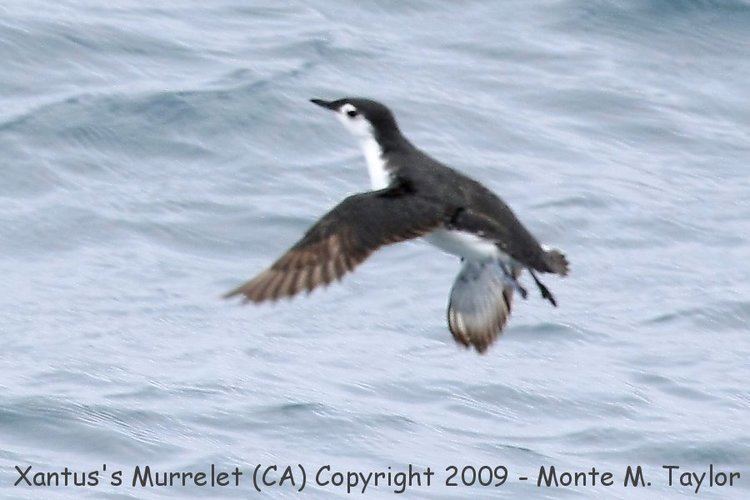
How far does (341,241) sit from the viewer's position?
7160mm

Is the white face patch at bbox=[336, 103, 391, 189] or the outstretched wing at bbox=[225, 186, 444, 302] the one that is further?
the white face patch at bbox=[336, 103, 391, 189]

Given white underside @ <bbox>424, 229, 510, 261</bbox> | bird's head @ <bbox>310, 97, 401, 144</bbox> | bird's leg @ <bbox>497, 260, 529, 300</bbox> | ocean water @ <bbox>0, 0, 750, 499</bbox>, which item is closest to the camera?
white underside @ <bbox>424, 229, 510, 261</bbox>

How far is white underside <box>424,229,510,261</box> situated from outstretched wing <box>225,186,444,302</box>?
0.60 feet

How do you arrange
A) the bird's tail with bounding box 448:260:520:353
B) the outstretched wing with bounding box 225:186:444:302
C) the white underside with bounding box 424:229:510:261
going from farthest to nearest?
the bird's tail with bounding box 448:260:520:353
the white underside with bounding box 424:229:510:261
the outstretched wing with bounding box 225:186:444:302

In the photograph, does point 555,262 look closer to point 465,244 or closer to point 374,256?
point 465,244

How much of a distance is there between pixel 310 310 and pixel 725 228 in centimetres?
320

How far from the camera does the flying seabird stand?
711 centimetres

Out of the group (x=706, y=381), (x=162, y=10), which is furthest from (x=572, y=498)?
(x=162, y=10)

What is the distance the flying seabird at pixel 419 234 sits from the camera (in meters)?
7.11

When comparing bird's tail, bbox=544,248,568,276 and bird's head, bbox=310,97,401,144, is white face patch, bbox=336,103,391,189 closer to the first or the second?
bird's head, bbox=310,97,401,144

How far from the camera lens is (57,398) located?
34.2 ft

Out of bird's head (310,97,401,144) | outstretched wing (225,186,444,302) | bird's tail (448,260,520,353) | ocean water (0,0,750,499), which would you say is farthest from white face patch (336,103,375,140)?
→ ocean water (0,0,750,499)

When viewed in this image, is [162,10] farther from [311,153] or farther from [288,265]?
[288,265]

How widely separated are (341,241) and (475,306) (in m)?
1.50
